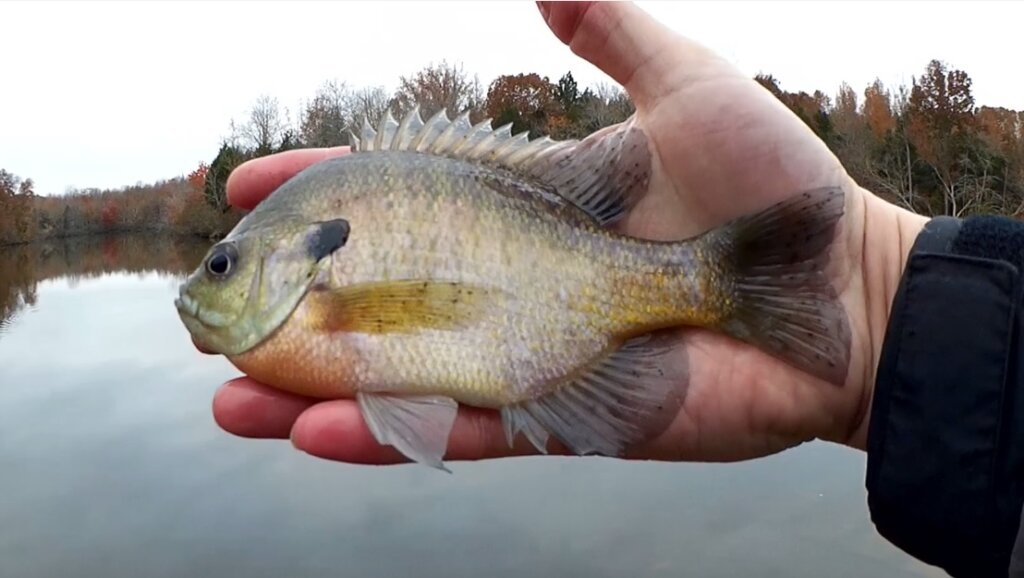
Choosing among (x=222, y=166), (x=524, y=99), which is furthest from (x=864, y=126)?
(x=222, y=166)

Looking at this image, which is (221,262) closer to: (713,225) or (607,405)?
(607,405)

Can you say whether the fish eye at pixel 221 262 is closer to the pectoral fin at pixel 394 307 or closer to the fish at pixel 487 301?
the fish at pixel 487 301

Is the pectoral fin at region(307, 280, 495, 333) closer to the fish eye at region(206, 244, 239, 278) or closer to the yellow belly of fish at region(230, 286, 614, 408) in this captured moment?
the yellow belly of fish at region(230, 286, 614, 408)

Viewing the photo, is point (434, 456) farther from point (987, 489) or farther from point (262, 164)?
point (987, 489)

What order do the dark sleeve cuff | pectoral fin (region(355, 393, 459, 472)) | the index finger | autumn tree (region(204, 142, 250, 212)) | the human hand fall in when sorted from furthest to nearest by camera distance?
autumn tree (region(204, 142, 250, 212))
the index finger
the human hand
pectoral fin (region(355, 393, 459, 472))
the dark sleeve cuff

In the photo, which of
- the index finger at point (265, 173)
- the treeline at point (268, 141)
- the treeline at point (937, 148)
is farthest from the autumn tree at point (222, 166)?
the index finger at point (265, 173)

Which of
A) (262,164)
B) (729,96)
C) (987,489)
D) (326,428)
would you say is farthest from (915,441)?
(262,164)

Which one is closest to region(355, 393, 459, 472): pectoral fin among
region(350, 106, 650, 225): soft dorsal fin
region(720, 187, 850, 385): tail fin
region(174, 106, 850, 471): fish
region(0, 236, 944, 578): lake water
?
region(174, 106, 850, 471): fish
